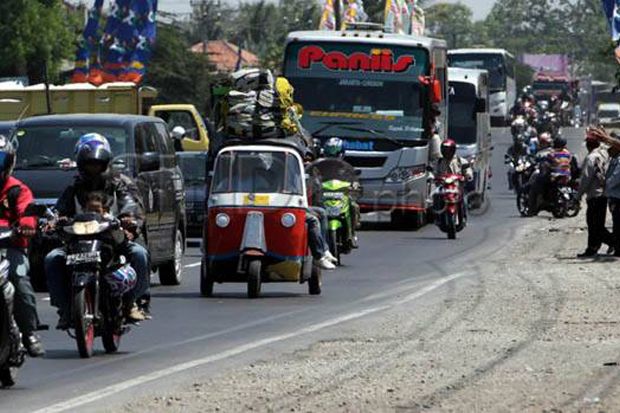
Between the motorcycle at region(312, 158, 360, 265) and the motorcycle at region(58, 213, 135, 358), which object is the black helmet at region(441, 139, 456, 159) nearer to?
the motorcycle at region(312, 158, 360, 265)

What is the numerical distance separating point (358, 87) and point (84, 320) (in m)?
21.9

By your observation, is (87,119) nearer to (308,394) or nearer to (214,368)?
(214,368)

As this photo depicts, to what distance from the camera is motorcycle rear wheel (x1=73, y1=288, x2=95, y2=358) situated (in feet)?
45.8

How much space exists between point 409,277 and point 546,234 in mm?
10231

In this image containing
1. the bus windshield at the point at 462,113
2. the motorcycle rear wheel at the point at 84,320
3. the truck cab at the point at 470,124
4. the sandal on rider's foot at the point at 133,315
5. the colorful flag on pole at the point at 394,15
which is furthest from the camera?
the colorful flag on pole at the point at 394,15

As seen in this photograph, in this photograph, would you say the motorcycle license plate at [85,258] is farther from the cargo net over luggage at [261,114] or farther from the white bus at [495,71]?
the white bus at [495,71]

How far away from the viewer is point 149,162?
2123 centimetres

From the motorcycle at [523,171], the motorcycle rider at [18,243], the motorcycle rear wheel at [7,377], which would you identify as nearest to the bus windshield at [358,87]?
the motorcycle at [523,171]

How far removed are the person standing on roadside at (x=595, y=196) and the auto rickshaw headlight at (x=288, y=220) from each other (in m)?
7.41

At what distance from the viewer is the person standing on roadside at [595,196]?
27.0 metres

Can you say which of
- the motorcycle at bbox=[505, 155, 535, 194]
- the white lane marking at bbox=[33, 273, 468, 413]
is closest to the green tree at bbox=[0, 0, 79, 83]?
the motorcycle at bbox=[505, 155, 535, 194]

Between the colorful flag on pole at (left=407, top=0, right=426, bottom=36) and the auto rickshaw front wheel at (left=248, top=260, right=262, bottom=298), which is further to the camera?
the colorful flag on pole at (left=407, top=0, right=426, bottom=36)

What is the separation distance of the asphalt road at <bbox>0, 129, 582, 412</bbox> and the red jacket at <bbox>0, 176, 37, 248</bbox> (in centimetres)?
104

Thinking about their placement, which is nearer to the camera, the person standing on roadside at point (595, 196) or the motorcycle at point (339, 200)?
the motorcycle at point (339, 200)
